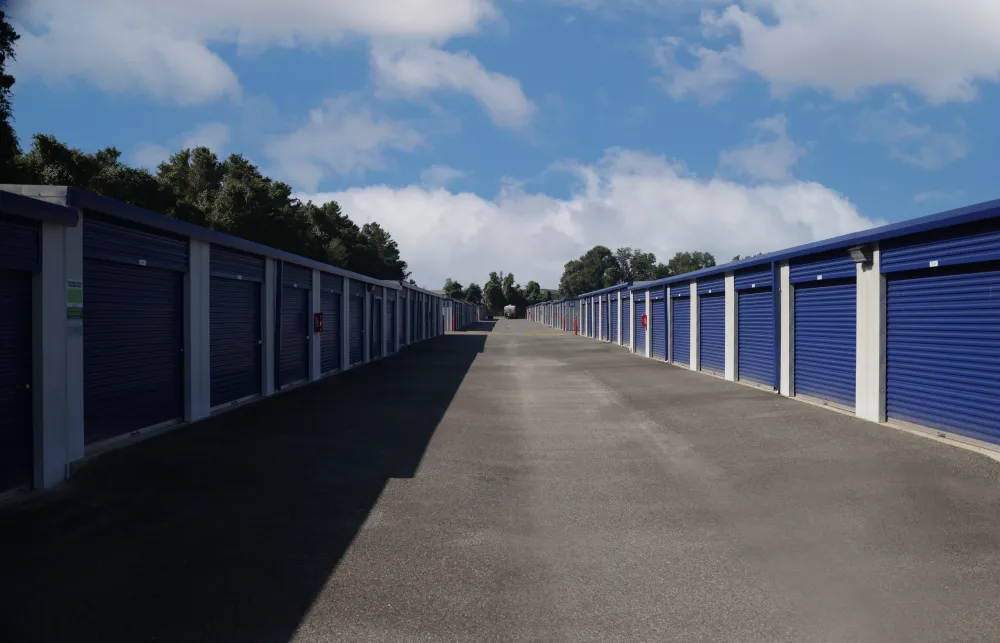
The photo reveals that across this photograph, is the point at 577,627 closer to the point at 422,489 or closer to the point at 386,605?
the point at 386,605

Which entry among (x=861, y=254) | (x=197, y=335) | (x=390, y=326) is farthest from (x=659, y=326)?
(x=197, y=335)

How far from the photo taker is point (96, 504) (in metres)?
6.29

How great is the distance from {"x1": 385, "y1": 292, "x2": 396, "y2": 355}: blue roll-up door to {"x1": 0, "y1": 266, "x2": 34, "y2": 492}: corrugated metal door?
2103cm

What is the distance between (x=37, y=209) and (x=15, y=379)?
5.69 feet

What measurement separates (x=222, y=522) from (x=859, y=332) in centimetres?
1034

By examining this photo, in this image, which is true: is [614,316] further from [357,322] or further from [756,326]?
[756,326]

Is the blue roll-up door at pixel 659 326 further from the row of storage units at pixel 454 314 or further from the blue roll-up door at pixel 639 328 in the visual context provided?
the row of storage units at pixel 454 314

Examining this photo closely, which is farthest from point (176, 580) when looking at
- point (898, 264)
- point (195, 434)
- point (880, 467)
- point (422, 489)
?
point (898, 264)

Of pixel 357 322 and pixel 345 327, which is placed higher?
pixel 357 322

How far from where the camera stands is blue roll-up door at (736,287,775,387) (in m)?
15.4

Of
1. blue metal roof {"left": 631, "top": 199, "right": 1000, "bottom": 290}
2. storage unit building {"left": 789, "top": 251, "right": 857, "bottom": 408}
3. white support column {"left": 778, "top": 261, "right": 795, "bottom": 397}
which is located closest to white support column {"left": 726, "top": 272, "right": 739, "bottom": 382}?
blue metal roof {"left": 631, "top": 199, "right": 1000, "bottom": 290}

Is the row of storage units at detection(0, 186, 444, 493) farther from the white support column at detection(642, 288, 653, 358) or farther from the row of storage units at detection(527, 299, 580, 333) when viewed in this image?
the row of storage units at detection(527, 299, 580, 333)

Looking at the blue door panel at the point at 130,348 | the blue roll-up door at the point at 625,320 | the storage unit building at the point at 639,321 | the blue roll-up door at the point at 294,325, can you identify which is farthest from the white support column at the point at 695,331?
the blue door panel at the point at 130,348

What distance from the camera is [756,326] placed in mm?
16219
